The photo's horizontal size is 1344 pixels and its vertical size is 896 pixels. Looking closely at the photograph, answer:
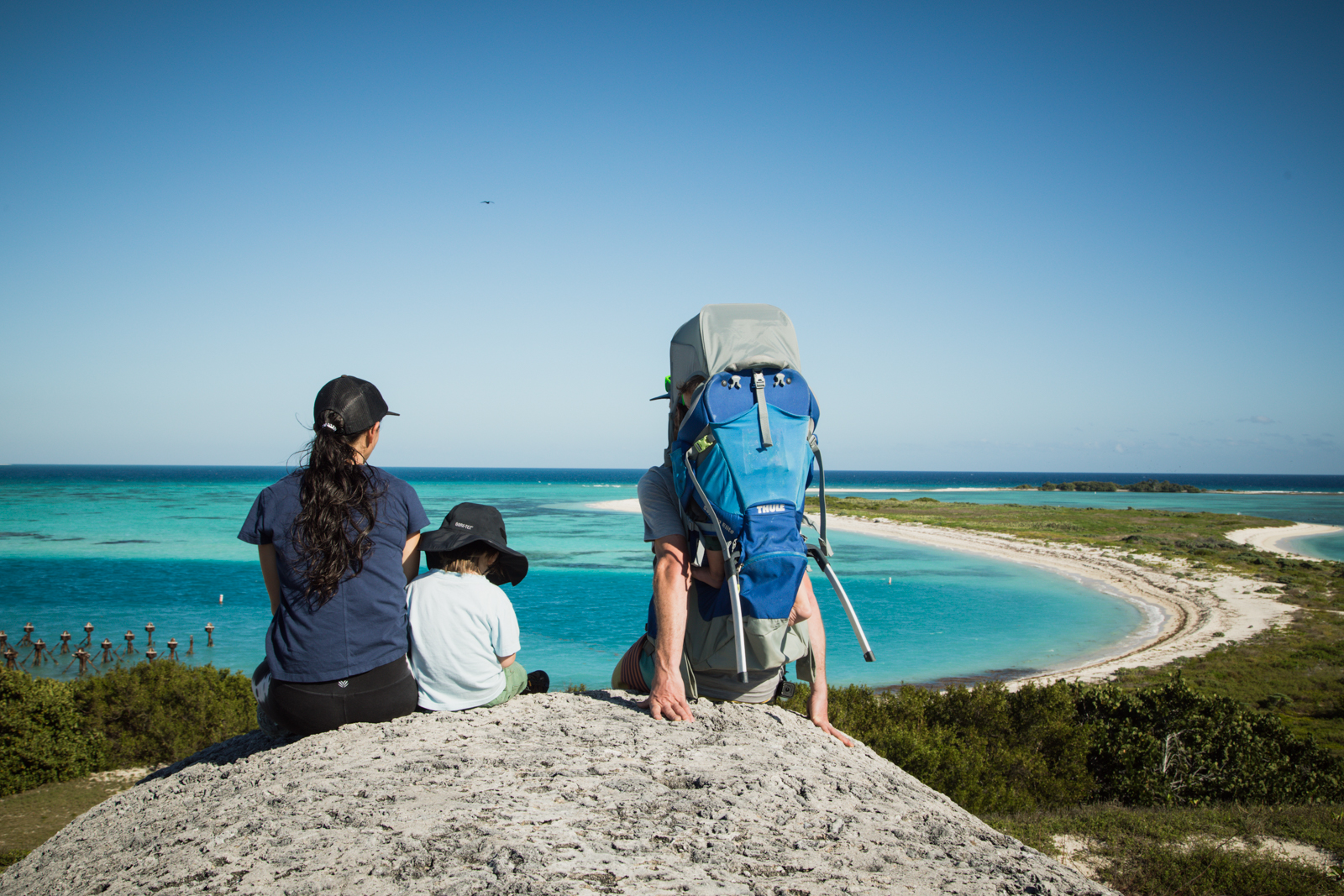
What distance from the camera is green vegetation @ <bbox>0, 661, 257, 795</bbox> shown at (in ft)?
25.3

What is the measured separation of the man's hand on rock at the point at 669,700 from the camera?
309cm

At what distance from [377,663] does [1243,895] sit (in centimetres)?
429

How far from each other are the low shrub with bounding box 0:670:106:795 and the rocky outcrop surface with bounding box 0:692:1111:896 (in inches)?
252

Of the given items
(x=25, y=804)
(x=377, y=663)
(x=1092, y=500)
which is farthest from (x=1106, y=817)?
(x=1092, y=500)

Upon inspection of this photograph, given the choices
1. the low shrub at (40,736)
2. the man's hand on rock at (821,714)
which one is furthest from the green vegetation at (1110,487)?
the man's hand on rock at (821,714)

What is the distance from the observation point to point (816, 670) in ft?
10.6

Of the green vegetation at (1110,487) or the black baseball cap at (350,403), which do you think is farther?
the green vegetation at (1110,487)

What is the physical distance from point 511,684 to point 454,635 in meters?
0.45

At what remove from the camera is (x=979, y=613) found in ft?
75.2

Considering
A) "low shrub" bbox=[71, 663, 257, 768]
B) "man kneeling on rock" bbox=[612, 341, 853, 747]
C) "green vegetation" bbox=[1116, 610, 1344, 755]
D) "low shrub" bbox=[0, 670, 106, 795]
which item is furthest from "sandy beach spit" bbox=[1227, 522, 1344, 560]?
"low shrub" bbox=[0, 670, 106, 795]

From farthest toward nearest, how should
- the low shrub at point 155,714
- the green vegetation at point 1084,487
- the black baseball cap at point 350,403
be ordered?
the green vegetation at point 1084,487 → the low shrub at point 155,714 → the black baseball cap at point 350,403

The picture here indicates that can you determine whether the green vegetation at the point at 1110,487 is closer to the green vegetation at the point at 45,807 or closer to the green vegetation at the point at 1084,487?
the green vegetation at the point at 1084,487

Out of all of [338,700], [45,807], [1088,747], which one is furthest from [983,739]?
[45,807]

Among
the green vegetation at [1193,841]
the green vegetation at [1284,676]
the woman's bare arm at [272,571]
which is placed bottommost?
the green vegetation at [1284,676]
